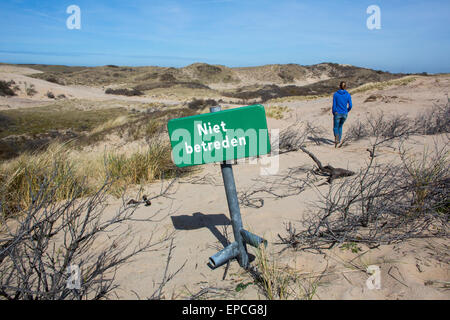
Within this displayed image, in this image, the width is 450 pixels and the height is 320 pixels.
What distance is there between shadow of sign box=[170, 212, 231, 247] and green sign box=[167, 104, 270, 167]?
124 cm

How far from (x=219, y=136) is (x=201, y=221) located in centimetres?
160

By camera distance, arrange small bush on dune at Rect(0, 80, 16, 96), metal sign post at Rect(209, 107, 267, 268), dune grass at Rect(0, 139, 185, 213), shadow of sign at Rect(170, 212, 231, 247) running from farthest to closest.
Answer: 1. small bush on dune at Rect(0, 80, 16, 96)
2. dune grass at Rect(0, 139, 185, 213)
3. shadow of sign at Rect(170, 212, 231, 247)
4. metal sign post at Rect(209, 107, 267, 268)


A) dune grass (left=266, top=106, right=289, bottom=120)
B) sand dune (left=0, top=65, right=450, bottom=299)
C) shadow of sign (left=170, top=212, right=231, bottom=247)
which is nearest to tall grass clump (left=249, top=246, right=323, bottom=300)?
sand dune (left=0, top=65, right=450, bottom=299)

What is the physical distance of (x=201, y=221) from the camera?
Answer: 10.9 ft

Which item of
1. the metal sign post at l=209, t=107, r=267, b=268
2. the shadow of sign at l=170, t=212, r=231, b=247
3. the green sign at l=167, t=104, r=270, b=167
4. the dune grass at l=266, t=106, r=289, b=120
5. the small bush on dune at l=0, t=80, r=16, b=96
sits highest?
the small bush on dune at l=0, t=80, r=16, b=96

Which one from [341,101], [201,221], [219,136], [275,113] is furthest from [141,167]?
[275,113]

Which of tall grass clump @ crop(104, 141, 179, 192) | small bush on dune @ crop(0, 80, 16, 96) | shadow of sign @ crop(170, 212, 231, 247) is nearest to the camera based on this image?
shadow of sign @ crop(170, 212, 231, 247)

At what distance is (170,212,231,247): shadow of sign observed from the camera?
3.16 m

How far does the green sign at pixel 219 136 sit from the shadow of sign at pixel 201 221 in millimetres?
1237

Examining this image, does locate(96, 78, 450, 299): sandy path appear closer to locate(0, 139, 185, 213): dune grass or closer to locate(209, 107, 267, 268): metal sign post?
locate(209, 107, 267, 268): metal sign post

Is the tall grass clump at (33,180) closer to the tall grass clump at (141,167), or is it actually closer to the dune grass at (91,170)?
the dune grass at (91,170)

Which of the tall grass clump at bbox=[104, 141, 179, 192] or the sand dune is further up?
the tall grass clump at bbox=[104, 141, 179, 192]

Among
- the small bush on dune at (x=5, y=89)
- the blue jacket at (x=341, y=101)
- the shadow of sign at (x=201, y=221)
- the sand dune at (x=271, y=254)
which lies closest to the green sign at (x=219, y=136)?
the sand dune at (x=271, y=254)
